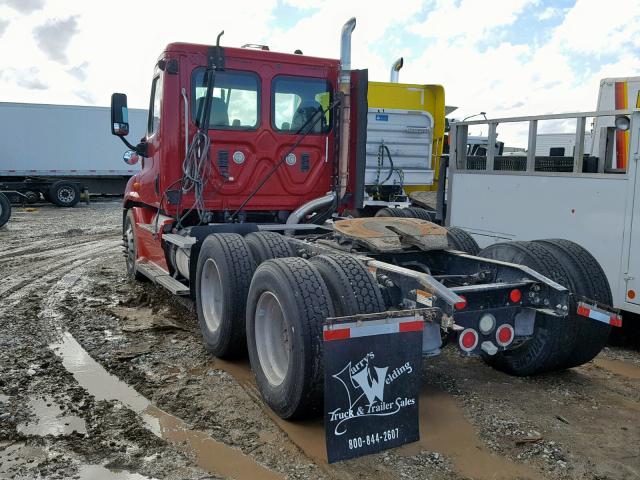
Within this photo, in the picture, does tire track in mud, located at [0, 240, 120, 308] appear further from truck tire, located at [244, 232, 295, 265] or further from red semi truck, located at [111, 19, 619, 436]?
truck tire, located at [244, 232, 295, 265]

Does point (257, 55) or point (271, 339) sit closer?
point (271, 339)

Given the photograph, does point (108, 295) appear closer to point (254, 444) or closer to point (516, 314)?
point (254, 444)

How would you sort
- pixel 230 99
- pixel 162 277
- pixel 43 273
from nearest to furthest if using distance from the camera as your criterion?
1. pixel 230 99
2. pixel 162 277
3. pixel 43 273

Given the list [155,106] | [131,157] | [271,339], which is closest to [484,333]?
[271,339]

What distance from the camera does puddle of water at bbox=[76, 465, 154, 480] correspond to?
10.7ft

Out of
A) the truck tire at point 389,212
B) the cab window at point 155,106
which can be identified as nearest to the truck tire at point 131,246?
the cab window at point 155,106

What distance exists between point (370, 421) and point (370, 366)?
0.29 meters

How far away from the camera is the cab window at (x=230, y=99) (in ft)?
20.6

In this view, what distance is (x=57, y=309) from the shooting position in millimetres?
7113

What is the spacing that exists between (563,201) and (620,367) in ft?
6.22

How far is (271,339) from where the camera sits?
421 centimetres

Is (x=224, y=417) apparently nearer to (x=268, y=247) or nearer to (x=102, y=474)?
(x=102, y=474)

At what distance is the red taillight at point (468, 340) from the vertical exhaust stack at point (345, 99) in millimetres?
3280

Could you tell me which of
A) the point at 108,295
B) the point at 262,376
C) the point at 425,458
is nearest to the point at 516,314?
the point at 425,458
